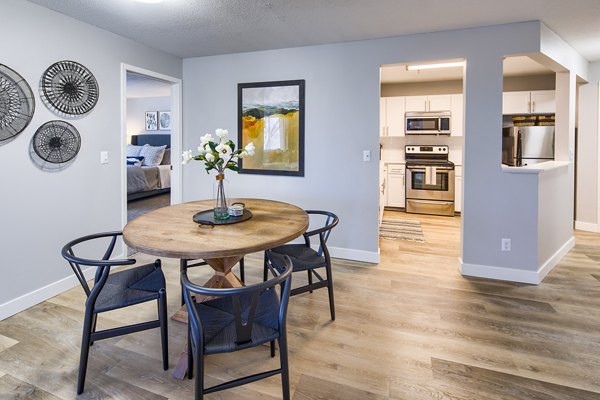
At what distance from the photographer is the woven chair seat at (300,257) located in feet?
7.48

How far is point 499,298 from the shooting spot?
2781 millimetres

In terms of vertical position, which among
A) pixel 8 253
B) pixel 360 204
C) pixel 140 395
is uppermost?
pixel 360 204

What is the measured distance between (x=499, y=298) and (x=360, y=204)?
58.6 inches

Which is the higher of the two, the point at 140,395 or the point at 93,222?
the point at 93,222

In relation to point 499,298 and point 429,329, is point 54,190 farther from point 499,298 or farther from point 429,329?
point 499,298

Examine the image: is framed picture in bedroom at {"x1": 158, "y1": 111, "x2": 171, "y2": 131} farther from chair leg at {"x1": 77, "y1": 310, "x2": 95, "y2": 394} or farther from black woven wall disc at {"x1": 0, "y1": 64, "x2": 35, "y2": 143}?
chair leg at {"x1": 77, "y1": 310, "x2": 95, "y2": 394}

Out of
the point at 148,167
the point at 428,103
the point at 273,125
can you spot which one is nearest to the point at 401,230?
the point at 273,125

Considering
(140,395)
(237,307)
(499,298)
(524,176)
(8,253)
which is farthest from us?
(524,176)

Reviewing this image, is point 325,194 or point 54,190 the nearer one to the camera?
point 54,190

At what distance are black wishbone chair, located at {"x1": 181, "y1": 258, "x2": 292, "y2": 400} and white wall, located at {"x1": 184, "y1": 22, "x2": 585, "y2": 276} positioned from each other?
2135 millimetres

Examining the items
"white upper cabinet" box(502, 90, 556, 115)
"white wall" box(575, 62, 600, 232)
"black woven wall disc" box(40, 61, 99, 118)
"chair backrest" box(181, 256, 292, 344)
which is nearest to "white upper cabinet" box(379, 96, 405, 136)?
"white upper cabinet" box(502, 90, 556, 115)

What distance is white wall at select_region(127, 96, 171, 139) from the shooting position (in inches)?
360

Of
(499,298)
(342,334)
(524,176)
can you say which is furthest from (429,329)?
(524,176)

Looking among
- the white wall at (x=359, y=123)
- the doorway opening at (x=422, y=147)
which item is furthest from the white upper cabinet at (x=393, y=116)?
the white wall at (x=359, y=123)
